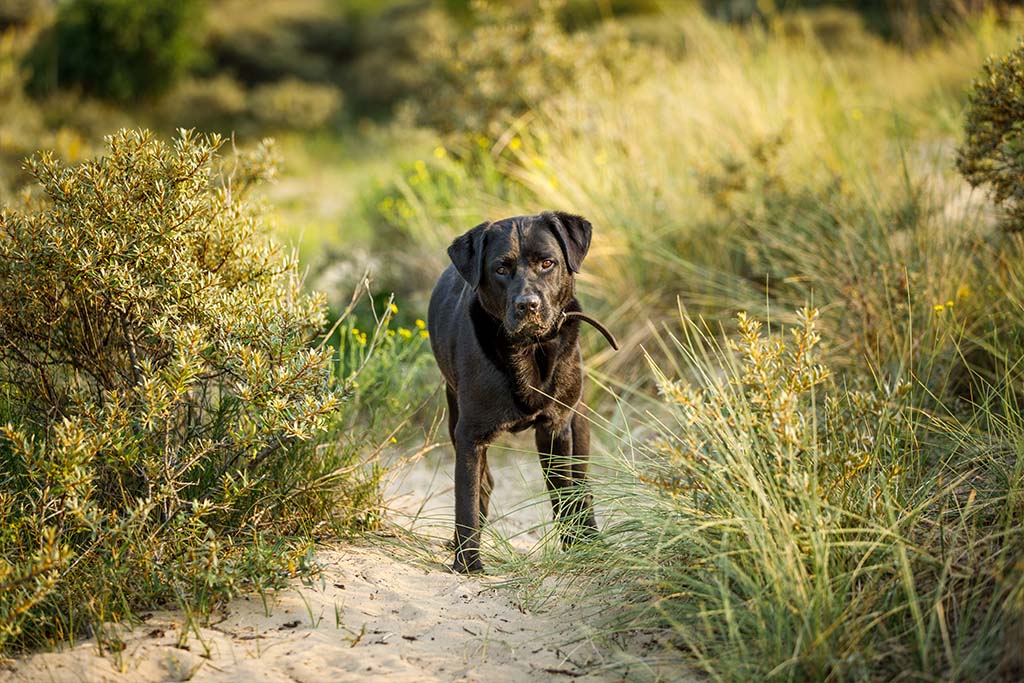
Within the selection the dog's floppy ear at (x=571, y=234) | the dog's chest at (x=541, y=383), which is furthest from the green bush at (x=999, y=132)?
the dog's chest at (x=541, y=383)

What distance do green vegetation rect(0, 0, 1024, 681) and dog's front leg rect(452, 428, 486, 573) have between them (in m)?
0.40

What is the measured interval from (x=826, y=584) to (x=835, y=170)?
13.4 feet

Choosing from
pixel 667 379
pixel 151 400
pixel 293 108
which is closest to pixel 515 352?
pixel 667 379

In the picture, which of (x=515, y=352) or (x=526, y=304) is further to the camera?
(x=515, y=352)

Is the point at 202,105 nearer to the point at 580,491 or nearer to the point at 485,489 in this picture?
the point at 485,489

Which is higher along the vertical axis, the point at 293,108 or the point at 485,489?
the point at 293,108

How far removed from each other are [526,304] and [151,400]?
1.45 meters

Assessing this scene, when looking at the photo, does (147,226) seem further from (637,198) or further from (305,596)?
(637,198)

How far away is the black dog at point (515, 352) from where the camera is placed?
3.98 metres

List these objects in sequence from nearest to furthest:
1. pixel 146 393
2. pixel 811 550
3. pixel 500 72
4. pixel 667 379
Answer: pixel 811 550 → pixel 146 393 → pixel 667 379 → pixel 500 72

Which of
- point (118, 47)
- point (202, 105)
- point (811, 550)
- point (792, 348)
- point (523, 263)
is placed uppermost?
point (118, 47)

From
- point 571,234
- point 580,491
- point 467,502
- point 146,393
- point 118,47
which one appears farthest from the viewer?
point 118,47

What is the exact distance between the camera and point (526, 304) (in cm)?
384

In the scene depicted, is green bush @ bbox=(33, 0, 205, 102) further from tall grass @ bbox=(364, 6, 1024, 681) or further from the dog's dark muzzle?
the dog's dark muzzle
